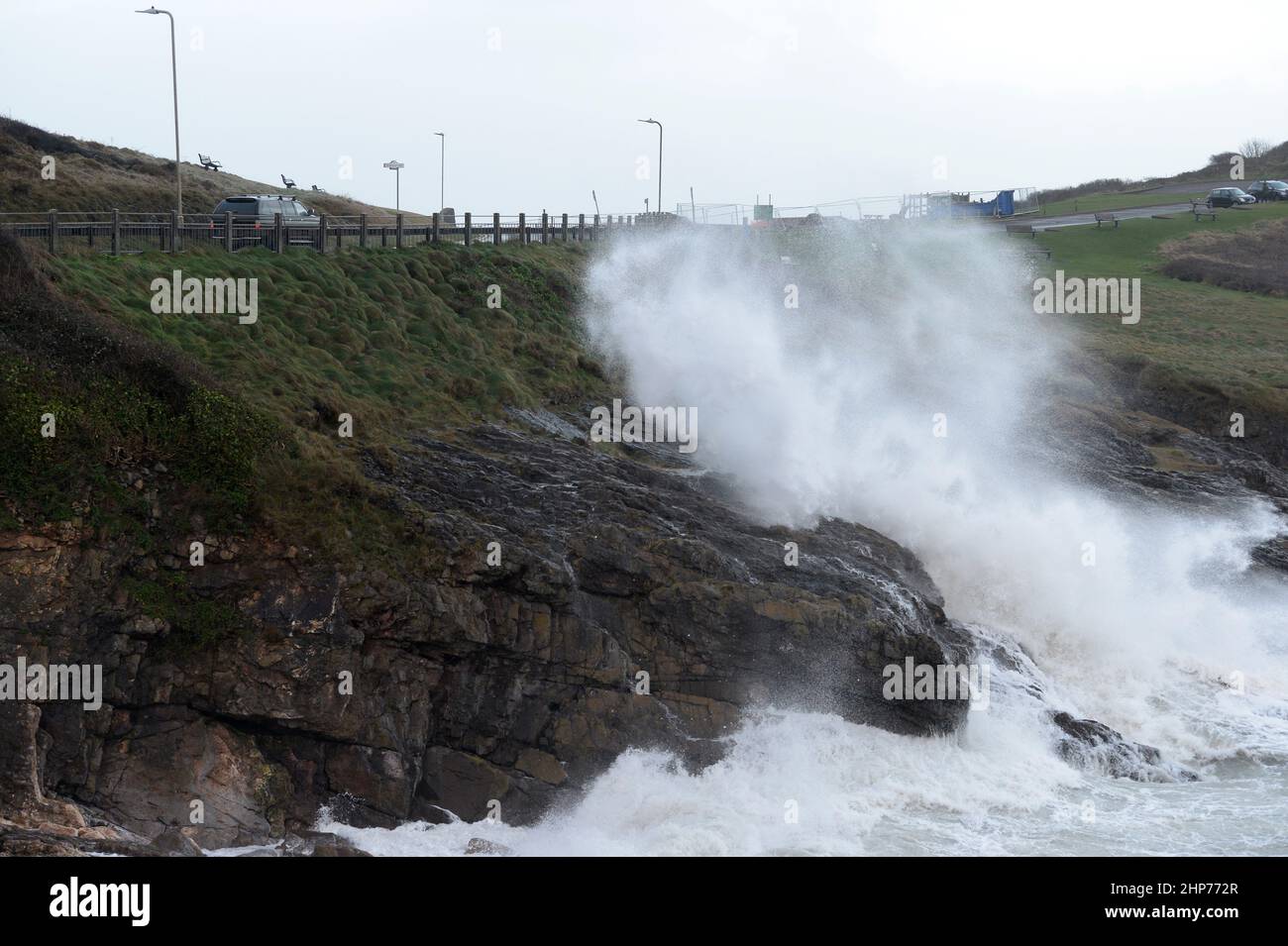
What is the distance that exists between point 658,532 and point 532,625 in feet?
10.8

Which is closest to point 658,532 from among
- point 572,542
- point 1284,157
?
point 572,542

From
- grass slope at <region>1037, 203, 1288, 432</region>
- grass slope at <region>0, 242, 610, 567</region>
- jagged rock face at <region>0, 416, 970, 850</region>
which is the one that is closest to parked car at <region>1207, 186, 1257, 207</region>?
grass slope at <region>1037, 203, 1288, 432</region>

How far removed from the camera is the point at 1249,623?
28.8 m

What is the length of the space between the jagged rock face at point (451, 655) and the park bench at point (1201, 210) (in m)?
50.8

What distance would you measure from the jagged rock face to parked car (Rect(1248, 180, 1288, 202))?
60.0 meters

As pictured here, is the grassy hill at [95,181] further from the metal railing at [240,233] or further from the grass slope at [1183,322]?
the grass slope at [1183,322]

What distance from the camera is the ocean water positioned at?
64.0 feet

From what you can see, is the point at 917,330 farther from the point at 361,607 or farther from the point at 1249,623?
the point at 361,607

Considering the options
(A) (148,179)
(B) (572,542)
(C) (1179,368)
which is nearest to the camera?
(B) (572,542)

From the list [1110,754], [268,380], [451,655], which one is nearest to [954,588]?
[1110,754]

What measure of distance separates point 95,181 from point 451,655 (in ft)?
111

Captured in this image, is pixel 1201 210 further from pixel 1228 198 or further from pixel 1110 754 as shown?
pixel 1110 754

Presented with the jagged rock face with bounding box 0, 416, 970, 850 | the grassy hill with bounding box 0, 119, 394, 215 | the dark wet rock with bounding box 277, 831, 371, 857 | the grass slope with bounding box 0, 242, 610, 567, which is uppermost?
the grassy hill with bounding box 0, 119, 394, 215

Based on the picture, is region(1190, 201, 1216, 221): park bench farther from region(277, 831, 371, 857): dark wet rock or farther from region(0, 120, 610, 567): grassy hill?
region(277, 831, 371, 857): dark wet rock
